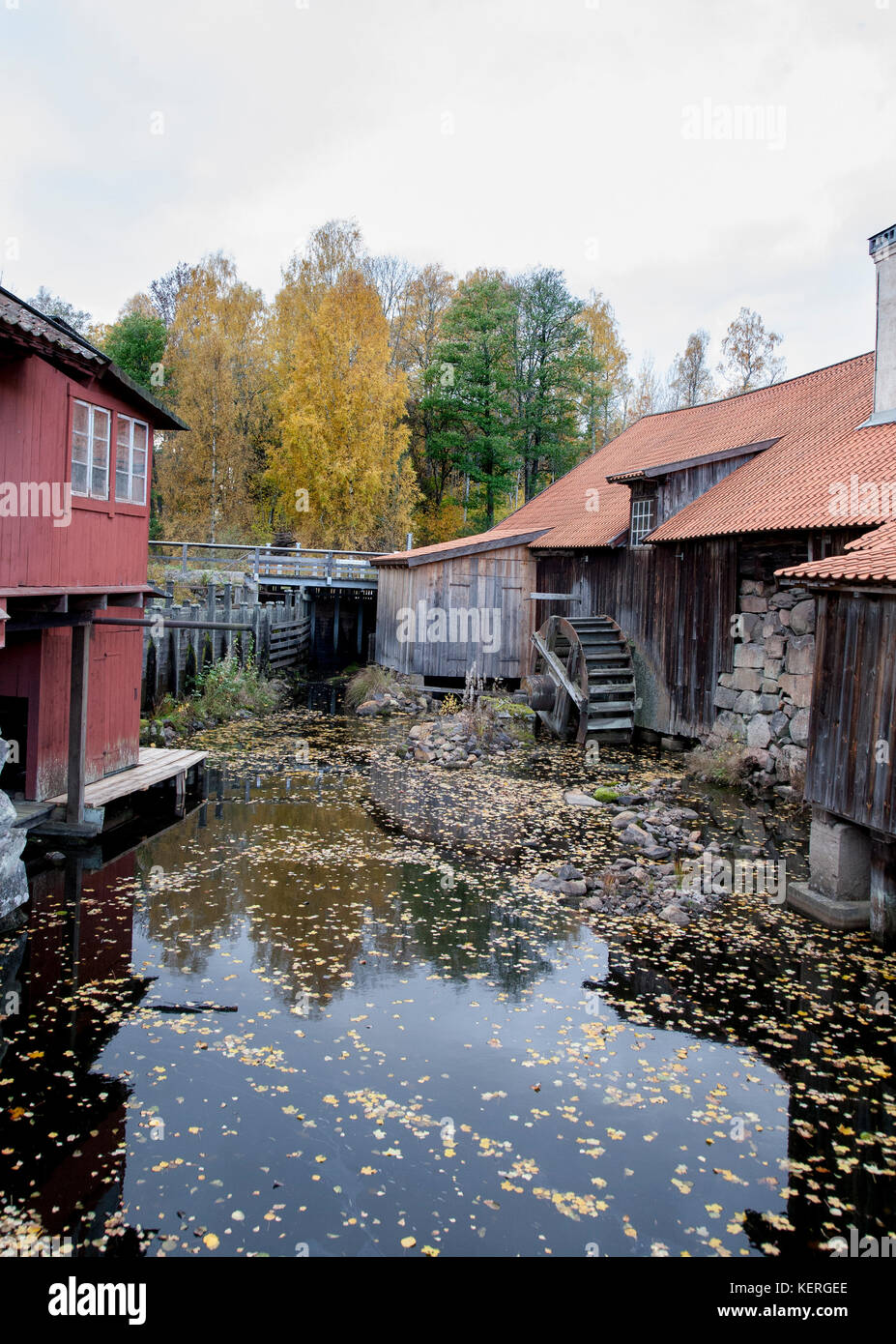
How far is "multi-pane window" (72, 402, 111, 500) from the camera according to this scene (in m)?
9.27

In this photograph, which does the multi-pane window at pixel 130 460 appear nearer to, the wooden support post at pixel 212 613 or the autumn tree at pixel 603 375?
the wooden support post at pixel 212 613

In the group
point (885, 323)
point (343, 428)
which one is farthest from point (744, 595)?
point (343, 428)

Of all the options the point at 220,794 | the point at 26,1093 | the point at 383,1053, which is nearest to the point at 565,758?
the point at 220,794

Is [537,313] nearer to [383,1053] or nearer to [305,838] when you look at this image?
[305,838]

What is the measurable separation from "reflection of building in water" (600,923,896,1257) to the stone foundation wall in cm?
551

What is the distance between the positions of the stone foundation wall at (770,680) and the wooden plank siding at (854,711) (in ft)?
13.9

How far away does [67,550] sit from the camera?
9000mm

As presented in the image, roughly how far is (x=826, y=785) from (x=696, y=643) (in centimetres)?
711

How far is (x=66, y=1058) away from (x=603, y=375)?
3536cm

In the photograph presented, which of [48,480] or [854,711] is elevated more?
[48,480]

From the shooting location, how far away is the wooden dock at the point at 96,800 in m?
9.16

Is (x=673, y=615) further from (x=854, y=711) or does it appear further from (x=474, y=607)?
(x=854, y=711)

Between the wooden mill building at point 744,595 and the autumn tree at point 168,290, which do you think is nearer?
the wooden mill building at point 744,595

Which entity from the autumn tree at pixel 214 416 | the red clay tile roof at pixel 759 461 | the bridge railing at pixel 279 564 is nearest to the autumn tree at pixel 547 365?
the bridge railing at pixel 279 564
